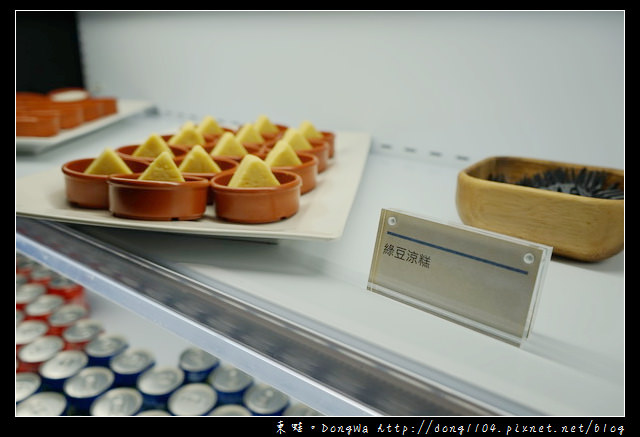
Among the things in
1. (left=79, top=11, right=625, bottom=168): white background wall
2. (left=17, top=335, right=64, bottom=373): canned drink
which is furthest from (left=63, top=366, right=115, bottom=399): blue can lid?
(left=79, top=11, right=625, bottom=168): white background wall

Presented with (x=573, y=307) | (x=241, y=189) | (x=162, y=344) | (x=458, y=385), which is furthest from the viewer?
(x=162, y=344)

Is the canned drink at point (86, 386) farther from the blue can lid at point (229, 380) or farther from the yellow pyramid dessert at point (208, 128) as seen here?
the yellow pyramid dessert at point (208, 128)

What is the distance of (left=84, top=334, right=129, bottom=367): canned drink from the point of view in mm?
1014

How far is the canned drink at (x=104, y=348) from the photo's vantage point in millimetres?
1014

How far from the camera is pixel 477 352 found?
1.52 ft

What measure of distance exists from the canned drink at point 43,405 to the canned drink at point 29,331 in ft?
0.49

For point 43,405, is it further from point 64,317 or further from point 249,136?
point 249,136

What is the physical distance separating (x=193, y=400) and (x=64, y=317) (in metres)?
0.45

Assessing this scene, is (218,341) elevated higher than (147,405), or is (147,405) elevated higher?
(218,341)

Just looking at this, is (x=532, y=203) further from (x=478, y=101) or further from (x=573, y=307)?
(x=478, y=101)

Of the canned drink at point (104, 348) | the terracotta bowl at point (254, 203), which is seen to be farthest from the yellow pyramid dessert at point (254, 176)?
the canned drink at point (104, 348)

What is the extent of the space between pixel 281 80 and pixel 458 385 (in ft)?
4.10

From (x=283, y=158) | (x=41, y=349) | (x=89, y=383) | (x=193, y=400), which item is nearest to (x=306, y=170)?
(x=283, y=158)

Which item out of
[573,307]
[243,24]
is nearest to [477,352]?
[573,307]
